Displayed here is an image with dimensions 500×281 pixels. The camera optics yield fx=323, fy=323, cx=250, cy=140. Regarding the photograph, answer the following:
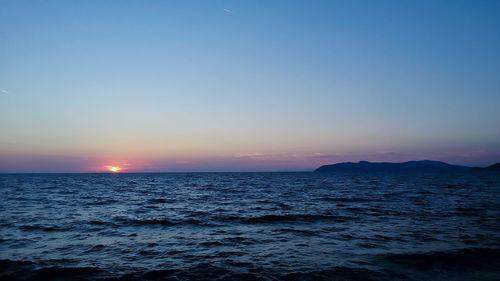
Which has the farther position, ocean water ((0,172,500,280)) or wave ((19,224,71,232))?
wave ((19,224,71,232))

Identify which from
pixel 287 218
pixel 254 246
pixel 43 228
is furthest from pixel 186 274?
pixel 43 228

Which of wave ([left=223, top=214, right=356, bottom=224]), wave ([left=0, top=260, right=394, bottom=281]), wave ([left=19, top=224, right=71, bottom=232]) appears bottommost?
wave ([left=223, top=214, right=356, bottom=224])

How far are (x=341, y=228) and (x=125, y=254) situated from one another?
13.2 meters

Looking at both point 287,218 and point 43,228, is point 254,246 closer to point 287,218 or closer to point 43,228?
point 287,218

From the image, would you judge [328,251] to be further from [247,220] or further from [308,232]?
[247,220]

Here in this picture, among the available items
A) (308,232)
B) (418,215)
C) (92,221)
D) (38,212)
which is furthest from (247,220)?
(38,212)

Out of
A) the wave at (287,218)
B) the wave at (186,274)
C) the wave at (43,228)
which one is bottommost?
the wave at (287,218)

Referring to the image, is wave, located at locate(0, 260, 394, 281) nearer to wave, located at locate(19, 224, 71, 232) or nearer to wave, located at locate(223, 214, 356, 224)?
wave, located at locate(19, 224, 71, 232)

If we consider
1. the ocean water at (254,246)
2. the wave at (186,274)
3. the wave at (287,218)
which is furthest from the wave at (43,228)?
the wave at (287,218)

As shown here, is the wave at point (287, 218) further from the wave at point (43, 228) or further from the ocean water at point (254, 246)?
the wave at point (43, 228)

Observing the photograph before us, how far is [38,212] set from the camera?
29.4 metres

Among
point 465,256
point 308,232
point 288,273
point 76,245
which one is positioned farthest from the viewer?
point 308,232

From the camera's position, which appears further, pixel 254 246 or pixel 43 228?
pixel 43 228

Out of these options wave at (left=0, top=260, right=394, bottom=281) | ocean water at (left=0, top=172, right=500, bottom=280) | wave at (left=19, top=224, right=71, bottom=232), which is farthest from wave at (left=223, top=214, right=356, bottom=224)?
wave at (left=0, top=260, right=394, bottom=281)
